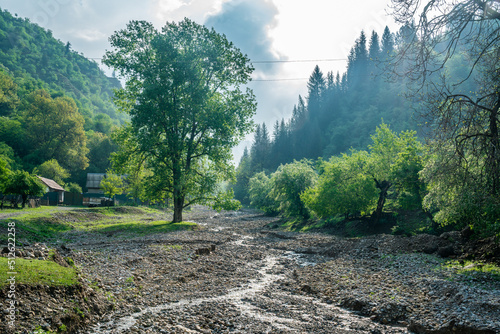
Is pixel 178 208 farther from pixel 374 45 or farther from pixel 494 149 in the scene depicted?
pixel 374 45

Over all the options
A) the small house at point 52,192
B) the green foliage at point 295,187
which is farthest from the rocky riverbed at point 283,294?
the small house at point 52,192

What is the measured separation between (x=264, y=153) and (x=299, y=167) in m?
95.9

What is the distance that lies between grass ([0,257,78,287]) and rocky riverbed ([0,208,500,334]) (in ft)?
2.09

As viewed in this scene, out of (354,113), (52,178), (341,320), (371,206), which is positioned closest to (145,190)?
(371,206)

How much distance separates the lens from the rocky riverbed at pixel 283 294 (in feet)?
26.6

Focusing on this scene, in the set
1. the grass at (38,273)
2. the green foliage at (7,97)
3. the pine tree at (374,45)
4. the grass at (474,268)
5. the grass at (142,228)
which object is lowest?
the grass at (142,228)

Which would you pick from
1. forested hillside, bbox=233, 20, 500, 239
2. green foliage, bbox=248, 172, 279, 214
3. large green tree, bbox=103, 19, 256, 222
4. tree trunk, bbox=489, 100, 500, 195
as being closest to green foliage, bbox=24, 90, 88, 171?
green foliage, bbox=248, 172, 279, 214

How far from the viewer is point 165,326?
25.7 feet

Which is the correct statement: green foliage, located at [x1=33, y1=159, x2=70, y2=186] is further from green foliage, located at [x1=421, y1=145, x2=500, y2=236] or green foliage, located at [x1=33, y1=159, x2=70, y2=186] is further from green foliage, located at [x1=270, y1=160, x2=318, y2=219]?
green foliage, located at [x1=421, y1=145, x2=500, y2=236]

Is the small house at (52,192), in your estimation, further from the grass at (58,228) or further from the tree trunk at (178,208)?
the tree trunk at (178,208)

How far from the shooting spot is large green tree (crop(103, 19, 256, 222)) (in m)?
29.6

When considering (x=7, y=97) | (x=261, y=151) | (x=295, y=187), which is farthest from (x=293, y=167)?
(x=261, y=151)

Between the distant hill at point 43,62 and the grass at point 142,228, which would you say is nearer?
the grass at point 142,228

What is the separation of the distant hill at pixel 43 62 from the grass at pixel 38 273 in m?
121
